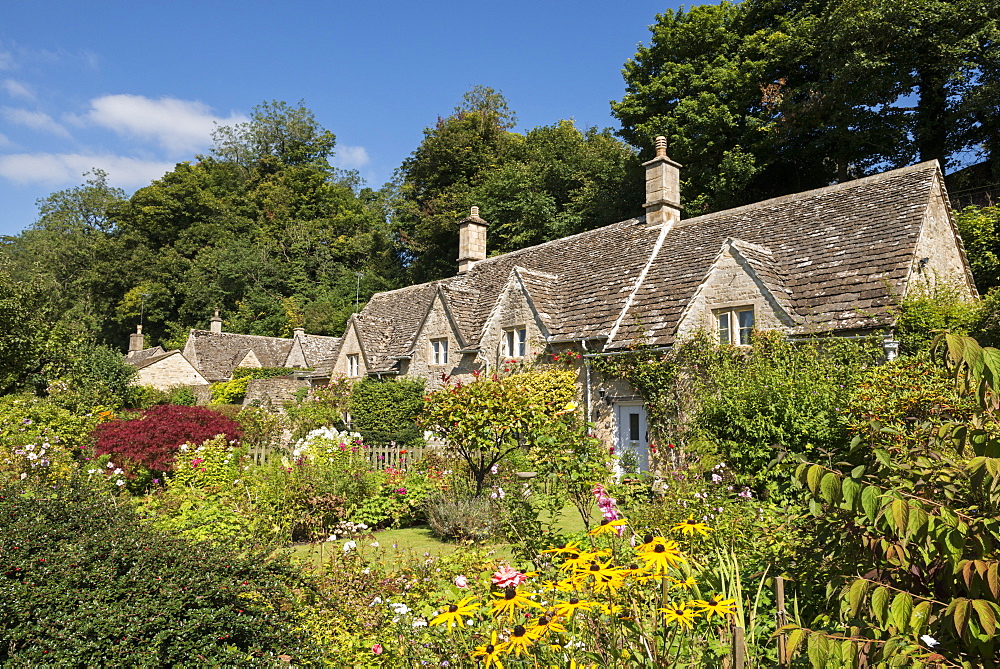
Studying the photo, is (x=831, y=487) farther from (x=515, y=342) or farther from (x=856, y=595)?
(x=515, y=342)

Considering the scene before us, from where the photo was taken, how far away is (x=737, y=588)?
386cm

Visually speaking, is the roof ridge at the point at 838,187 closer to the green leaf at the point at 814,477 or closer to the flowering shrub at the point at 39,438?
the green leaf at the point at 814,477

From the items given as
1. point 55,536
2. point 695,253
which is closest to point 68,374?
point 55,536

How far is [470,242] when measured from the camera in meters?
31.6

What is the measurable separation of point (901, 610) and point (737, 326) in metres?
14.6

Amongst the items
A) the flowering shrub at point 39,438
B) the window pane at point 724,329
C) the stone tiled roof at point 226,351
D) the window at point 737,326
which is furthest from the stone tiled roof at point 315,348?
the window at point 737,326

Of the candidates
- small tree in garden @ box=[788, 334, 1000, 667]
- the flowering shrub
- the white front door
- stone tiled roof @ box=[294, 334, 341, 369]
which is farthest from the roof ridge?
stone tiled roof @ box=[294, 334, 341, 369]

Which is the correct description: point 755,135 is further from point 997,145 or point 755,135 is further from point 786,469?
point 786,469

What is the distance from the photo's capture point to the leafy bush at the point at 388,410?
23922 mm

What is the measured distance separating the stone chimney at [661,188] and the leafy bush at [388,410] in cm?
1130

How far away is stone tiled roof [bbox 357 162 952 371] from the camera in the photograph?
48.0ft

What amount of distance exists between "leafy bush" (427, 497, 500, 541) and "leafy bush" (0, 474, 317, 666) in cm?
581

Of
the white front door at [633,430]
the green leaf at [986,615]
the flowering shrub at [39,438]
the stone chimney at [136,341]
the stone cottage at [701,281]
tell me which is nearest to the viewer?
the green leaf at [986,615]

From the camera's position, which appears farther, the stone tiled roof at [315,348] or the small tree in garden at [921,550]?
the stone tiled roof at [315,348]
